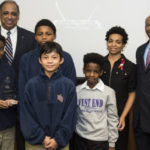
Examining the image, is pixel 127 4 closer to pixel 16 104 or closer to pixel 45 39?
pixel 45 39

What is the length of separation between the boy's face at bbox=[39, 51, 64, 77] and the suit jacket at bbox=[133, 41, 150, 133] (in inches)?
29.4

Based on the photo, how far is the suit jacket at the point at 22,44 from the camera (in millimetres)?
2178

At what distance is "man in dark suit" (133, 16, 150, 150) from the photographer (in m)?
1.87

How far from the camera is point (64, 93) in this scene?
5.55 feet

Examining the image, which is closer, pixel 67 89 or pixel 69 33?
pixel 67 89

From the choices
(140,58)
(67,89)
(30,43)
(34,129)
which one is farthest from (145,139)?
(30,43)

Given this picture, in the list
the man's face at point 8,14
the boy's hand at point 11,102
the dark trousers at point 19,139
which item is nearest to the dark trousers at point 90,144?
the boy's hand at point 11,102

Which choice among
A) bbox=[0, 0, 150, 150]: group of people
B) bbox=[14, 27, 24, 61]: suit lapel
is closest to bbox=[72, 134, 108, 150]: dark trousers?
bbox=[0, 0, 150, 150]: group of people

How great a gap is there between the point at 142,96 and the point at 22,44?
1.21 m

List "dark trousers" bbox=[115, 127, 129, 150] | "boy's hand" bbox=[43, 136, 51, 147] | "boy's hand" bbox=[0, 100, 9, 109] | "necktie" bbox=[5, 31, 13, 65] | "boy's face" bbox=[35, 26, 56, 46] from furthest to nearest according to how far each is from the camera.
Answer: "necktie" bbox=[5, 31, 13, 65] < "dark trousers" bbox=[115, 127, 129, 150] < "boy's face" bbox=[35, 26, 56, 46] < "boy's hand" bbox=[0, 100, 9, 109] < "boy's hand" bbox=[43, 136, 51, 147]

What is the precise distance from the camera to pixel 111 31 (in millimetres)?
2180

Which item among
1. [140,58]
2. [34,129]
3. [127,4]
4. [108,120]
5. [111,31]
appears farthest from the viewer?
[127,4]

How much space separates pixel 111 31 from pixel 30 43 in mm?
791

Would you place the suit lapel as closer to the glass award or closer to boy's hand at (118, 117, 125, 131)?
the glass award
